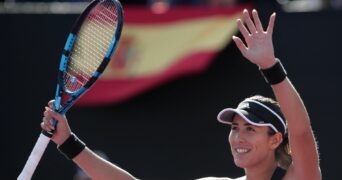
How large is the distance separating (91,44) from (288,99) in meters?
1.43

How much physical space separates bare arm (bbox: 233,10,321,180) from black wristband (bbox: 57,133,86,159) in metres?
1.05

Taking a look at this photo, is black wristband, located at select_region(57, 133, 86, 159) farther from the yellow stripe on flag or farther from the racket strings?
the yellow stripe on flag

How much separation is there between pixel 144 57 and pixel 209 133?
873 mm

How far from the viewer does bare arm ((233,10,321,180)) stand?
379cm

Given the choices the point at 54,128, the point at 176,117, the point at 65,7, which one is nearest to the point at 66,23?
the point at 65,7

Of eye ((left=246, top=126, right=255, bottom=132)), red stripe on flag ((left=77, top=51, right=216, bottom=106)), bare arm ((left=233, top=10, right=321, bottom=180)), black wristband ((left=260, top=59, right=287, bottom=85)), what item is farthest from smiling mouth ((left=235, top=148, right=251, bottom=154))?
red stripe on flag ((left=77, top=51, right=216, bottom=106))

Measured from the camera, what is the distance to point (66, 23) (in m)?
8.11

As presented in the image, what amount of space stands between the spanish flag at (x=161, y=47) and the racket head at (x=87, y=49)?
289cm

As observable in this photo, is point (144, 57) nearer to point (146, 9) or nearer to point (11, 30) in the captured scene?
point (146, 9)

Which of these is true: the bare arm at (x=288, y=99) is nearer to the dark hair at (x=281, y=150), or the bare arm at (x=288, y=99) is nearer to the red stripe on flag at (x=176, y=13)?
the dark hair at (x=281, y=150)

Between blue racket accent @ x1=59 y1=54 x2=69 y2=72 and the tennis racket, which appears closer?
the tennis racket

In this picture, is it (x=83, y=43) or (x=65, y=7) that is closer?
(x=83, y=43)

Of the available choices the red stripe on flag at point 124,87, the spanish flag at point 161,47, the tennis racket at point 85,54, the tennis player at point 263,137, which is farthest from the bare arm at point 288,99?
the red stripe on flag at point 124,87

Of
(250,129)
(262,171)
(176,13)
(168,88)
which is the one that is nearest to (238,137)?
(250,129)
